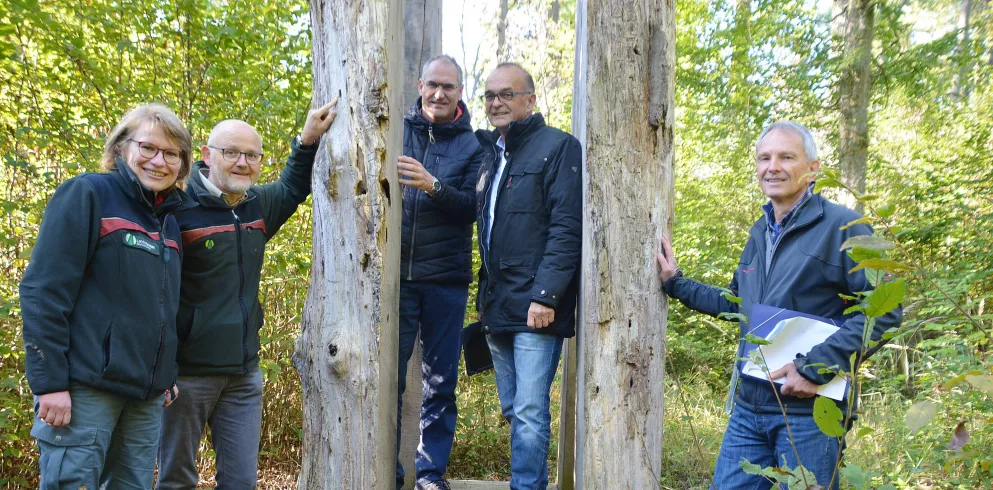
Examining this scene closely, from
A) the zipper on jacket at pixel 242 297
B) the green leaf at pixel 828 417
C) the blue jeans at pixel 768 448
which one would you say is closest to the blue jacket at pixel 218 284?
the zipper on jacket at pixel 242 297

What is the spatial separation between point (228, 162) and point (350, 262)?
0.65 m

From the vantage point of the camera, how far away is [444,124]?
3668 millimetres

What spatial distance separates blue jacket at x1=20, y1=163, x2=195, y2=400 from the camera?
223 centimetres

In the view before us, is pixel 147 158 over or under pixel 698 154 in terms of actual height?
under

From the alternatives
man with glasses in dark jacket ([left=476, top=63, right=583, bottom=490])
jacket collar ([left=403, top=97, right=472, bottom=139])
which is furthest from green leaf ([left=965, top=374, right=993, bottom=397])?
jacket collar ([left=403, top=97, right=472, bottom=139])

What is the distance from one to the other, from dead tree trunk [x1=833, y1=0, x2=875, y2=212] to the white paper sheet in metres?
6.29

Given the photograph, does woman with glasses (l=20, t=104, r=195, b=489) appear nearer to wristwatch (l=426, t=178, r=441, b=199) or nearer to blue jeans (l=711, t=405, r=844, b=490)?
wristwatch (l=426, t=178, r=441, b=199)

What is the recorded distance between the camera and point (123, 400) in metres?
2.39

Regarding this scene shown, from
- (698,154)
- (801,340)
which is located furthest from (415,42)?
(698,154)

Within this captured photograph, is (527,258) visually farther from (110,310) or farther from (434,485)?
(110,310)

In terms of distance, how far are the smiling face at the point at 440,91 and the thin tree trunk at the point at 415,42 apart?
0.63 m

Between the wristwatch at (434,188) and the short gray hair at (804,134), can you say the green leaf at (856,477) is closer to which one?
the short gray hair at (804,134)

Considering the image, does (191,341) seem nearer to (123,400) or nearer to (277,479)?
(123,400)

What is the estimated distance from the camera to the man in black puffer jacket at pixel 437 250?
3.56 meters
